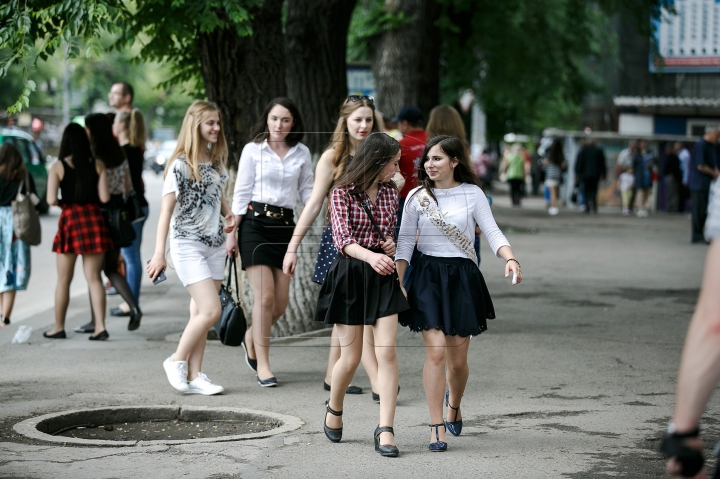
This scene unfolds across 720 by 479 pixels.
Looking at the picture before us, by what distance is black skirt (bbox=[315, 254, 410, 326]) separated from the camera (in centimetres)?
529

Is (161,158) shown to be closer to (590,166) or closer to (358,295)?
(590,166)

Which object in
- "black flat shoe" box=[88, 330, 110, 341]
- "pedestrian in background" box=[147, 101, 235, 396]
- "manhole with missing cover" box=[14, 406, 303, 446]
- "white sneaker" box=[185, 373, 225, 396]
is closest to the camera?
"manhole with missing cover" box=[14, 406, 303, 446]

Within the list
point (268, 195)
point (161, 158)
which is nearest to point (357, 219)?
point (268, 195)

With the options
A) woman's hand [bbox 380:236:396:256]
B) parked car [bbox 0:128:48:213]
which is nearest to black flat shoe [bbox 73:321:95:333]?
woman's hand [bbox 380:236:396:256]

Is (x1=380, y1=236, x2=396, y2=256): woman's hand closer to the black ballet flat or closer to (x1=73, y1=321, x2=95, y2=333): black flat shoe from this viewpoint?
the black ballet flat

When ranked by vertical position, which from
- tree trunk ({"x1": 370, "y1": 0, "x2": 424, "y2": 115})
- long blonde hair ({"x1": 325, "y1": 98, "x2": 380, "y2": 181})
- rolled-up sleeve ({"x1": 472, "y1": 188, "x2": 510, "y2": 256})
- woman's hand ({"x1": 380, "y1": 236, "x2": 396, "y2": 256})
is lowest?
woman's hand ({"x1": 380, "y1": 236, "x2": 396, "y2": 256})

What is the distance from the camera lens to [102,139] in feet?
28.4

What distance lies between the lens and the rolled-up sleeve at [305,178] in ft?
22.7

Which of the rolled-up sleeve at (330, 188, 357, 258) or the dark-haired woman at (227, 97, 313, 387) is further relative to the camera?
the dark-haired woman at (227, 97, 313, 387)

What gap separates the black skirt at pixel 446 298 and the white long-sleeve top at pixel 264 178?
1.70 meters

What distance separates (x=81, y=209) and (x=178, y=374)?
2502 mm

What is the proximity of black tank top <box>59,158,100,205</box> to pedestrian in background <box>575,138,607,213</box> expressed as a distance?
1907 centimetres

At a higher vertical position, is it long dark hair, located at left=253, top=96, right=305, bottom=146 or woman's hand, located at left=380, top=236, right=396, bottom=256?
long dark hair, located at left=253, top=96, right=305, bottom=146

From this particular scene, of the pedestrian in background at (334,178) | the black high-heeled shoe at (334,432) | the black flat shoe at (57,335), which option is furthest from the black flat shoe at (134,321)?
the black high-heeled shoe at (334,432)
